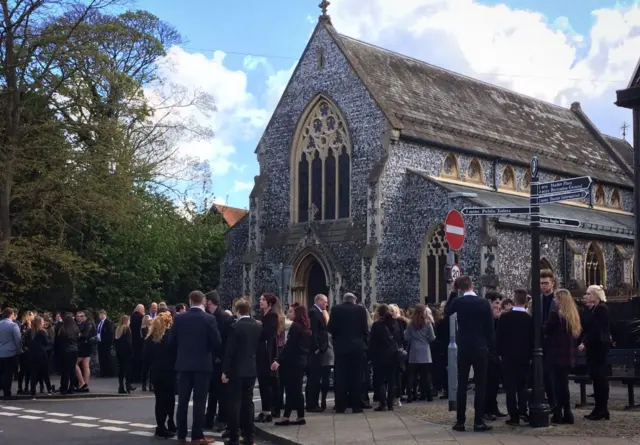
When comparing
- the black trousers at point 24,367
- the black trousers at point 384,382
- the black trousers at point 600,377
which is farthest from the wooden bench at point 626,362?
the black trousers at point 24,367

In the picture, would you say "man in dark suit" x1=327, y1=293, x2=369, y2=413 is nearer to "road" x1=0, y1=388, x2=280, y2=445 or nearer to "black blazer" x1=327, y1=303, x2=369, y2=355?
"black blazer" x1=327, y1=303, x2=369, y2=355

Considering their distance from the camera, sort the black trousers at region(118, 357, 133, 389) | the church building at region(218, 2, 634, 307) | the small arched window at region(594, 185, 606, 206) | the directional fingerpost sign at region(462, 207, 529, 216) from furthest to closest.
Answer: the small arched window at region(594, 185, 606, 206), the church building at region(218, 2, 634, 307), the black trousers at region(118, 357, 133, 389), the directional fingerpost sign at region(462, 207, 529, 216)

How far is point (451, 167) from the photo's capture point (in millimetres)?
32812

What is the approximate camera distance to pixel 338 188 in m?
31.7

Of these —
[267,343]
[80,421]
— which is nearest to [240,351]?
[267,343]

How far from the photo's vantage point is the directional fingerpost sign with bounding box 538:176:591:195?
11884 millimetres

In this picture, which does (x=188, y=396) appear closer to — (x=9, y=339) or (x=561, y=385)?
(x=561, y=385)

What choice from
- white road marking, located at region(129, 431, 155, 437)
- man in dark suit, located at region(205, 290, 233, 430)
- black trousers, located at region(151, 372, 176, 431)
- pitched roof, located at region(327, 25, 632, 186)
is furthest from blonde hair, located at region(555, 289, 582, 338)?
pitched roof, located at region(327, 25, 632, 186)

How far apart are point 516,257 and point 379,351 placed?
1467 centimetres

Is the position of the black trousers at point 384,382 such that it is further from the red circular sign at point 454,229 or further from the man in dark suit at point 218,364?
the man in dark suit at point 218,364

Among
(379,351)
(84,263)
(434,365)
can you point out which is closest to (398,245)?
(84,263)

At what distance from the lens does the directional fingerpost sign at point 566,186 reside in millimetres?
11884

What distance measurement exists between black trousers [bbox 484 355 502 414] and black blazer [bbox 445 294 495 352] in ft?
5.26

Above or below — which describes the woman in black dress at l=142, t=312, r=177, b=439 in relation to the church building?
below
